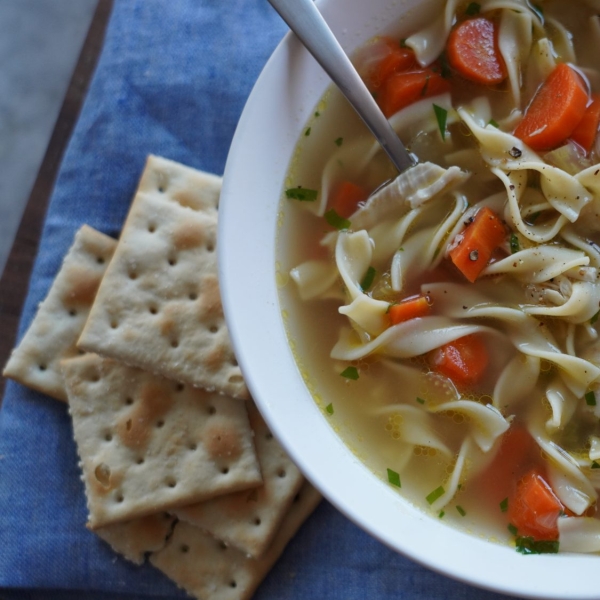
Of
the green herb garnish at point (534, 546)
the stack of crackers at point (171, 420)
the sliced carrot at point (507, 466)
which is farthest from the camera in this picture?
the stack of crackers at point (171, 420)

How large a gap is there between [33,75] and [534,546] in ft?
12.4

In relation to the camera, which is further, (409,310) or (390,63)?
(390,63)

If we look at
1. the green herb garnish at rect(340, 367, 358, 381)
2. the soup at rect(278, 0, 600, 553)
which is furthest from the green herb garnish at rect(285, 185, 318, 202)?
the green herb garnish at rect(340, 367, 358, 381)

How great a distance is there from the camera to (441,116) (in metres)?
2.77

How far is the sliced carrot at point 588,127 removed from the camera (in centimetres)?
265

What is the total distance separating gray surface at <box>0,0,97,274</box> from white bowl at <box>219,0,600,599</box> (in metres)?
2.02

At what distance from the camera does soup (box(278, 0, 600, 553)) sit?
262 cm

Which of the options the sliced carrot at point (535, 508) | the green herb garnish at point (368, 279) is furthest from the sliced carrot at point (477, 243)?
the sliced carrot at point (535, 508)

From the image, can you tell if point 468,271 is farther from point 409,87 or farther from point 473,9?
point 473,9

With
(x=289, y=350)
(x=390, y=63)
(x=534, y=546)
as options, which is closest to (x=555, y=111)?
(x=390, y=63)

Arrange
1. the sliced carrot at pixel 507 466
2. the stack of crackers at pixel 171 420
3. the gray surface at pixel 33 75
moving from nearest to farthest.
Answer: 1. the sliced carrot at pixel 507 466
2. the stack of crackers at pixel 171 420
3. the gray surface at pixel 33 75

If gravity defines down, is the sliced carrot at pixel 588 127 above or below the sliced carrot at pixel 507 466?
above

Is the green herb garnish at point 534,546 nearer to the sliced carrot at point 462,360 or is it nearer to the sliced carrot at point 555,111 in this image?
the sliced carrot at point 462,360

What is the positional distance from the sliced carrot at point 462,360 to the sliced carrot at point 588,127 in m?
0.86
